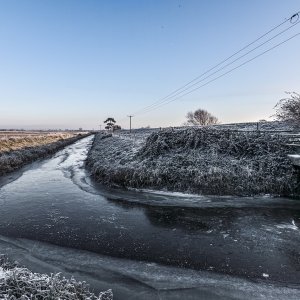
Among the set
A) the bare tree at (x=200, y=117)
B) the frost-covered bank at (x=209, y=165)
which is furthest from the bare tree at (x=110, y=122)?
the frost-covered bank at (x=209, y=165)

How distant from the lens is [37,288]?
217 inches

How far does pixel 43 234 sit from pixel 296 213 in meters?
9.31

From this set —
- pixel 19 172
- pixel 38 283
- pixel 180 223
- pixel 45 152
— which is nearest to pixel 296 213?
pixel 180 223

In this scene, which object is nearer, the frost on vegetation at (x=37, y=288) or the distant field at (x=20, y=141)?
the frost on vegetation at (x=37, y=288)

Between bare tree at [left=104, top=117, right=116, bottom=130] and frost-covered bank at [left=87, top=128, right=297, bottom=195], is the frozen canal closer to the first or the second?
frost-covered bank at [left=87, top=128, right=297, bottom=195]

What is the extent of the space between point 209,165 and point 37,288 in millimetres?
13513

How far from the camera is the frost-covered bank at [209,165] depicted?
16.1 m

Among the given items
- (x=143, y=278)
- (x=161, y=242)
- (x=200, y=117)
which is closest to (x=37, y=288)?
(x=143, y=278)

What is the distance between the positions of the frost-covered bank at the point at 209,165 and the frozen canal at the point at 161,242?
141cm

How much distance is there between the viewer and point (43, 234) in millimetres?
10102

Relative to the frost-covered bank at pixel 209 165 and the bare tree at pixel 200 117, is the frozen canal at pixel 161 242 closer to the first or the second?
the frost-covered bank at pixel 209 165

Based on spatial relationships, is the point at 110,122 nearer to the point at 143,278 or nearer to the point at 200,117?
the point at 200,117

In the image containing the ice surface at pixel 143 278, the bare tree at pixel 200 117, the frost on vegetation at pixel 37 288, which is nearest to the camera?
the frost on vegetation at pixel 37 288

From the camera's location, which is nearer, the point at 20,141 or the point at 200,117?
the point at 20,141
